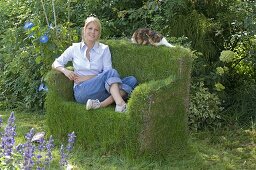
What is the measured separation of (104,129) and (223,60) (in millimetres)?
1778

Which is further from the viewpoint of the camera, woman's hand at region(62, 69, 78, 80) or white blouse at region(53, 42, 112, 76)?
white blouse at region(53, 42, 112, 76)

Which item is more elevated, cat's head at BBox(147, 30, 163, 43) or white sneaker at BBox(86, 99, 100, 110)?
cat's head at BBox(147, 30, 163, 43)

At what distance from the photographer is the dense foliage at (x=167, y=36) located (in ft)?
16.1

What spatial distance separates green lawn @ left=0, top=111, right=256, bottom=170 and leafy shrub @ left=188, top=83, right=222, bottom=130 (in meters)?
0.16

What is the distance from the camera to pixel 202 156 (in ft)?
12.9

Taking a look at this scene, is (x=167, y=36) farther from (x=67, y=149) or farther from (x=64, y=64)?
(x=67, y=149)

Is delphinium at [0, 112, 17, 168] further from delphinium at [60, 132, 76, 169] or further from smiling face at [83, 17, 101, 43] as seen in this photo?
smiling face at [83, 17, 101, 43]

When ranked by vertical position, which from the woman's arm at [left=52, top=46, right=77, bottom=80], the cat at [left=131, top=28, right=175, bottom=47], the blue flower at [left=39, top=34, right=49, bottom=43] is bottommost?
the woman's arm at [left=52, top=46, right=77, bottom=80]

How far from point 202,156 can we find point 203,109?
0.91 meters

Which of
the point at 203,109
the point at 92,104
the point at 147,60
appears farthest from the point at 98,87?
the point at 203,109

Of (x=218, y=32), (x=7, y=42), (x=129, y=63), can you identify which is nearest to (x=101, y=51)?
(x=129, y=63)

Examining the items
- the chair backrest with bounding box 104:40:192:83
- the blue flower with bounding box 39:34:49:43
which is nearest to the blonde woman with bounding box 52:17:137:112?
the chair backrest with bounding box 104:40:192:83

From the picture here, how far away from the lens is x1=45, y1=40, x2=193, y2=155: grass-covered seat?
351 cm

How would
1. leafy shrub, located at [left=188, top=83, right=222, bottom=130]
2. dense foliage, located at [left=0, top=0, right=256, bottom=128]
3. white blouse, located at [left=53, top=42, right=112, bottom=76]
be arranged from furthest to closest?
1. dense foliage, located at [left=0, top=0, right=256, bottom=128]
2. leafy shrub, located at [left=188, top=83, right=222, bottom=130]
3. white blouse, located at [left=53, top=42, right=112, bottom=76]
